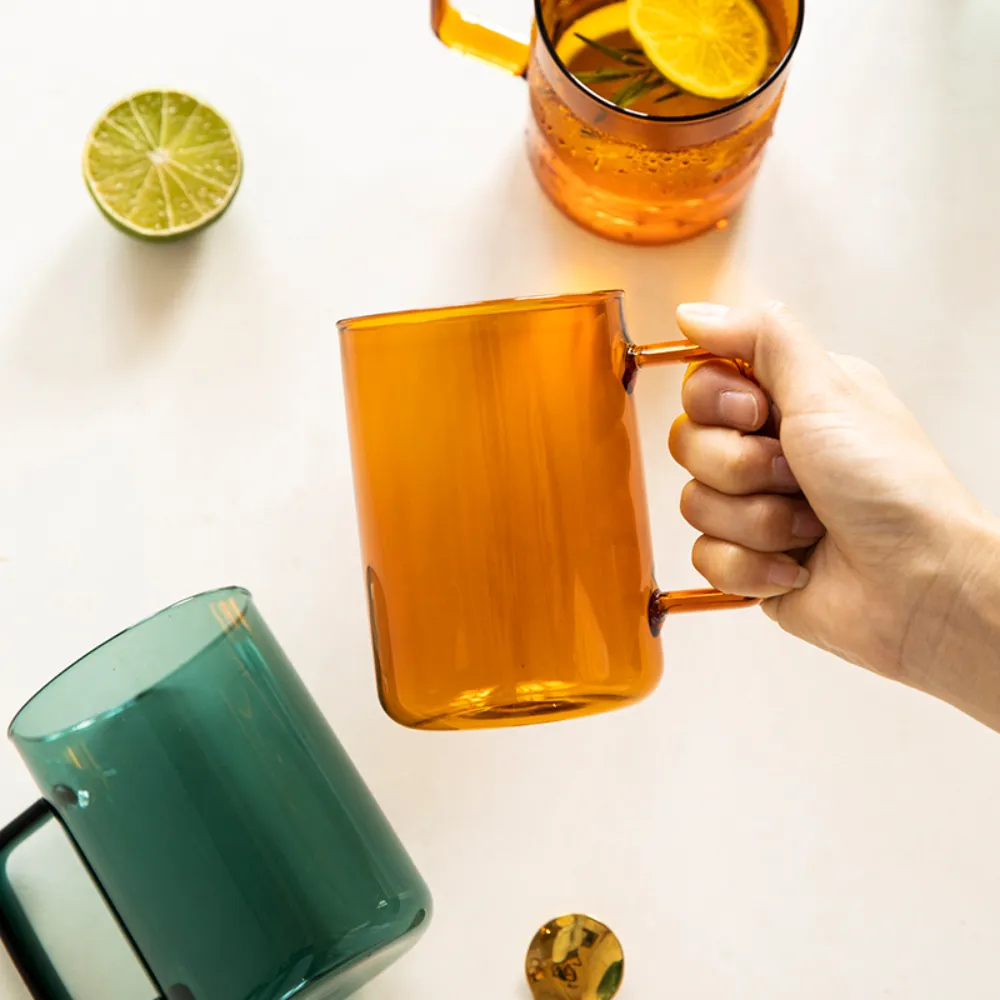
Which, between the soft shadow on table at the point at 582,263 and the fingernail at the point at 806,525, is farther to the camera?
the soft shadow on table at the point at 582,263

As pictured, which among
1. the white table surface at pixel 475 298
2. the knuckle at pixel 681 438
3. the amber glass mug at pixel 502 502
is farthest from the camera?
the white table surface at pixel 475 298

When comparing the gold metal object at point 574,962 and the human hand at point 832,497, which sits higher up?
the human hand at point 832,497

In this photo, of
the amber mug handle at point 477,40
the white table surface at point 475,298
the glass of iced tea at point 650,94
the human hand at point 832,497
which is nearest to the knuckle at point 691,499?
the human hand at point 832,497

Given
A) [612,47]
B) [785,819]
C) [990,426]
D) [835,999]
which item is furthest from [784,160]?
[835,999]

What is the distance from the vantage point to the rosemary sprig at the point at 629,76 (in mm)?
789

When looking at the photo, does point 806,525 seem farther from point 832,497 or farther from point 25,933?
point 25,933

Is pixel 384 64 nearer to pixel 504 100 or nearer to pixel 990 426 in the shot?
pixel 504 100

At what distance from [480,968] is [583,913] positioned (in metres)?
0.09

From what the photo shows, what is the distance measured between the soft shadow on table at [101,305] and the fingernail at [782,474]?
50 cm

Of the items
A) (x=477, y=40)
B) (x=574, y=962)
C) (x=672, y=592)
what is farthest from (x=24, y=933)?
(x=477, y=40)

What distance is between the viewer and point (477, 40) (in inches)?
30.0

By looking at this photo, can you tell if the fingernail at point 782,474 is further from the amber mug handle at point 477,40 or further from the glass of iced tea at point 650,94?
the amber mug handle at point 477,40

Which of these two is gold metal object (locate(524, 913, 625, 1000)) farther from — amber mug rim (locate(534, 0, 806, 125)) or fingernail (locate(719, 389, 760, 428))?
amber mug rim (locate(534, 0, 806, 125))

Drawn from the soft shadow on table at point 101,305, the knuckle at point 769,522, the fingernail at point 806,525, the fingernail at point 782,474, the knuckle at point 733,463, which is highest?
the soft shadow on table at point 101,305
